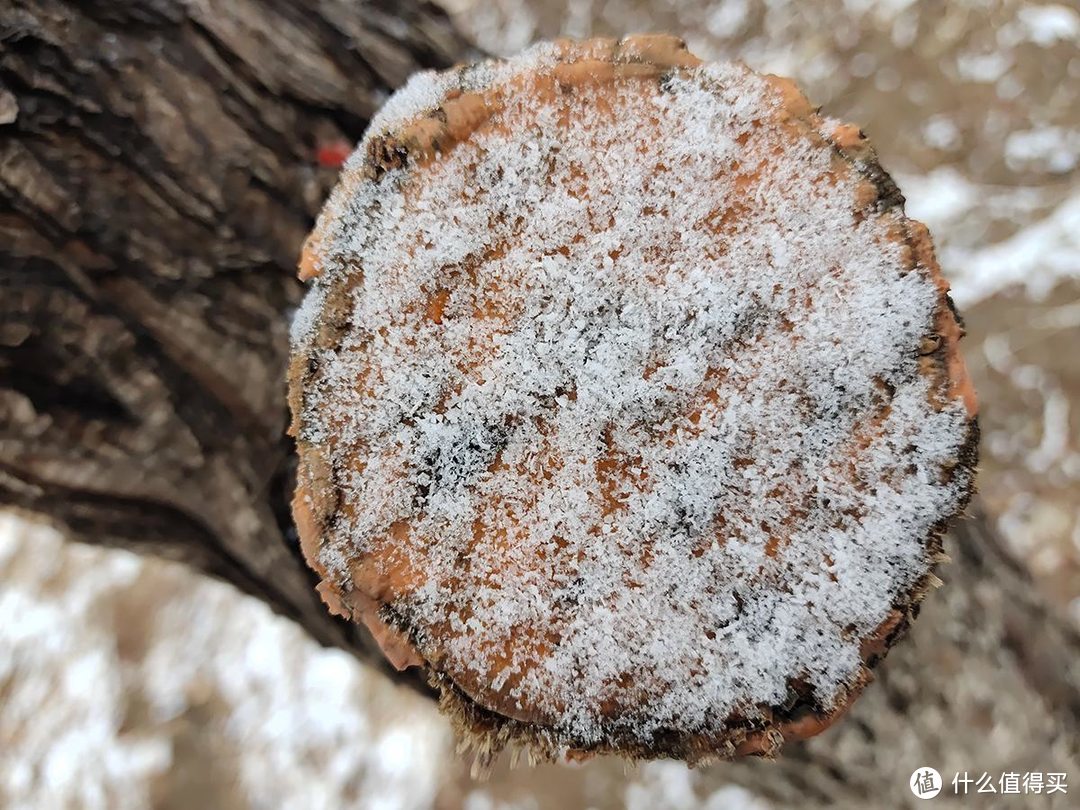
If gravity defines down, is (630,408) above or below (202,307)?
above

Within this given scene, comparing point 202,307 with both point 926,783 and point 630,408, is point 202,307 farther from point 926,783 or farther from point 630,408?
point 926,783

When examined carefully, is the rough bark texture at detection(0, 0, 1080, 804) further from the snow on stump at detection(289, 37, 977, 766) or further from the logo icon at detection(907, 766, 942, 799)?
the snow on stump at detection(289, 37, 977, 766)

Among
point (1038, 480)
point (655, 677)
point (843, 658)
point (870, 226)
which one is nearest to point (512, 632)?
point (655, 677)

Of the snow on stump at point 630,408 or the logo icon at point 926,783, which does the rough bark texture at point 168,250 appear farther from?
the logo icon at point 926,783

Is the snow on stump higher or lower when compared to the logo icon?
higher

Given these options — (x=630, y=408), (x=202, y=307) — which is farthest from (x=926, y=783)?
(x=202, y=307)

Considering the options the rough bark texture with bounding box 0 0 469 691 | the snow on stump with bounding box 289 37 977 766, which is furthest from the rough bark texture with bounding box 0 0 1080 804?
the snow on stump with bounding box 289 37 977 766

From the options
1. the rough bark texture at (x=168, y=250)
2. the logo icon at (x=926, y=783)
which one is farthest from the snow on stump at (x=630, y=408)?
the logo icon at (x=926, y=783)

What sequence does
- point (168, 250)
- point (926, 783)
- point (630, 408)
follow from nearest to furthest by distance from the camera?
point (630, 408) < point (168, 250) < point (926, 783)
